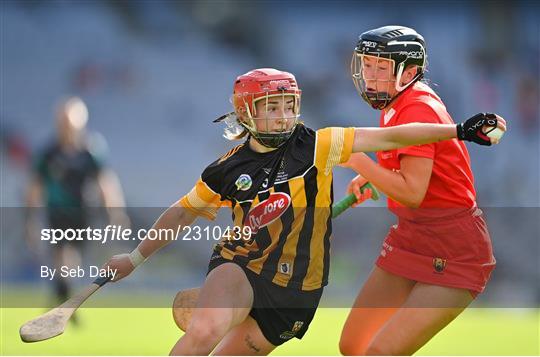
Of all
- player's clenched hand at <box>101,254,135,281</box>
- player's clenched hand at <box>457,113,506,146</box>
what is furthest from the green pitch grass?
player's clenched hand at <box>457,113,506,146</box>

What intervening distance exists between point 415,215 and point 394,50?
78 cm

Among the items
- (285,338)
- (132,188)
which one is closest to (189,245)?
(132,188)

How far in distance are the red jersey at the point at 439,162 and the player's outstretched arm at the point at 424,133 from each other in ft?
0.65

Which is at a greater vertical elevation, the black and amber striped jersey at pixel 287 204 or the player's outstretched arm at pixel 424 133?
the player's outstretched arm at pixel 424 133

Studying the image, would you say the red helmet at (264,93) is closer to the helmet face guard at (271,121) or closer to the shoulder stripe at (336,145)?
the helmet face guard at (271,121)

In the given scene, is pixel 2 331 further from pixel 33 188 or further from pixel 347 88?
pixel 347 88

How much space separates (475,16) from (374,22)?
144cm

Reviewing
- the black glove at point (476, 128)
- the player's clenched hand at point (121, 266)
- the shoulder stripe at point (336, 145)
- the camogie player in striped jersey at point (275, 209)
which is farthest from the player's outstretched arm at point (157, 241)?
the black glove at point (476, 128)

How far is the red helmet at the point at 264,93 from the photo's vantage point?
15.3 feet

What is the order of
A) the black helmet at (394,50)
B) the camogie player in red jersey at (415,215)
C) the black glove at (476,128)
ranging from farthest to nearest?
the black helmet at (394,50) < the camogie player in red jersey at (415,215) < the black glove at (476,128)

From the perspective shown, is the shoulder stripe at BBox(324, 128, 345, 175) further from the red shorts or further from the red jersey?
the red shorts

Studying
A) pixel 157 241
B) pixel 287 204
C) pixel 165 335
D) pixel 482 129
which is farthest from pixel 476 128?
pixel 165 335

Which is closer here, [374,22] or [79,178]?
[79,178]

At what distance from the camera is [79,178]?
31.8ft
